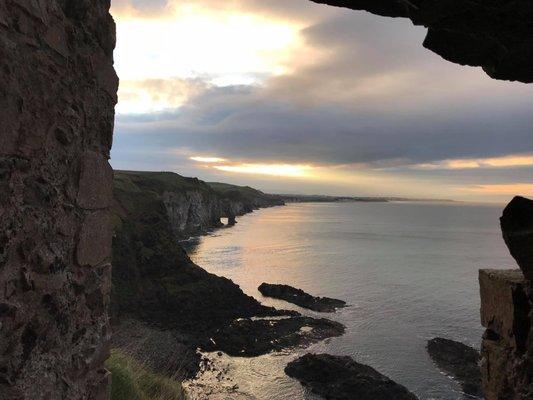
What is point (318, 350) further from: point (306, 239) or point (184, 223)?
point (184, 223)

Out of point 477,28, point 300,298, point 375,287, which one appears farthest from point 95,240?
point 375,287

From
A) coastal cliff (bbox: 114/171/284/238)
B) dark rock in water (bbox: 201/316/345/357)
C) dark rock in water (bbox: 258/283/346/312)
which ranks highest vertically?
coastal cliff (bbox: 114/171/284/238)

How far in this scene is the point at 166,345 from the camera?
25.9 m

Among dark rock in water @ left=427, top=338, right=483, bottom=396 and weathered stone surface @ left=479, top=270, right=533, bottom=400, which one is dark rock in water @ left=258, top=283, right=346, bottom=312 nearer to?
dark rock in water @ left=427, top=338, right=483, bottom=396

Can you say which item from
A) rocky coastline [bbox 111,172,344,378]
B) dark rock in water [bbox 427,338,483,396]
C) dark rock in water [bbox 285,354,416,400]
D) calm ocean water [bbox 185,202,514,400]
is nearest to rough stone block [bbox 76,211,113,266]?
calm ocean water [bbox 185,202,514,400]

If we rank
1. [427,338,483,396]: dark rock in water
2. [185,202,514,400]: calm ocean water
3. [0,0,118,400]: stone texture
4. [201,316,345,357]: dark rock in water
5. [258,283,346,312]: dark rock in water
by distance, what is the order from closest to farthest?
[0,0,118,400]: stone texture < [427,338,483,396]: dark rock in water < [185,202,514,400]: calm ocean water < [201,316,345,357]: dark rock in water < [258,283,346,312]: dark rock in water

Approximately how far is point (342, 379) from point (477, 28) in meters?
21.0

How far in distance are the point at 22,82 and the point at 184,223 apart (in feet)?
302

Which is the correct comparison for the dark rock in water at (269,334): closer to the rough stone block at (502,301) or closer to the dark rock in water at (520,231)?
the rough stone block at (502,301)

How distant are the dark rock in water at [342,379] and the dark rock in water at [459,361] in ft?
12.1

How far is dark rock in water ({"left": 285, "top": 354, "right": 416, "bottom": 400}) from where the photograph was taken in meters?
20.2

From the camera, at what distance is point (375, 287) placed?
144 feet

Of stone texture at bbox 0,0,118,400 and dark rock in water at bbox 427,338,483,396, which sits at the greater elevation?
stone texture at bbox 0,0,118,400

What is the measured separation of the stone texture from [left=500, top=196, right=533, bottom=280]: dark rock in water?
12.1 feet
